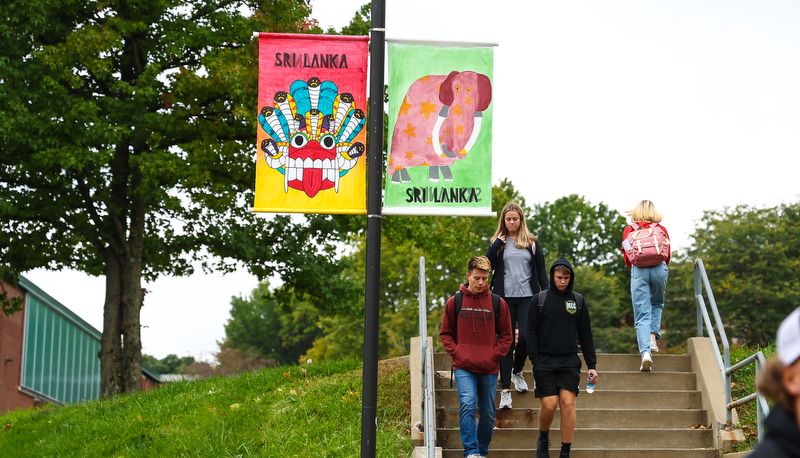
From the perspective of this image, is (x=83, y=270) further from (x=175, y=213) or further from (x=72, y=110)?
(x=72, y=110)

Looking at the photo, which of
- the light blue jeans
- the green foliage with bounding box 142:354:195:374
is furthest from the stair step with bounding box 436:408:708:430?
the green foliage with bounding box 142:354:195:374

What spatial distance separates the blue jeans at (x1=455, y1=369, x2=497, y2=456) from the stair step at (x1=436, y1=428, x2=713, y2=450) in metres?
1.01

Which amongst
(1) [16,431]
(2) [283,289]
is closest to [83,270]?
(2) [283,289]

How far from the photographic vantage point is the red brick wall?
3040 cm

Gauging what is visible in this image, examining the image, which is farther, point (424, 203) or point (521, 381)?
point (521, 381)

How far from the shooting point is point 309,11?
16.4m

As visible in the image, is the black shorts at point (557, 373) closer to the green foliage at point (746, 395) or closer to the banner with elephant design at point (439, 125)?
the banner with elephant design at point (439, 125)

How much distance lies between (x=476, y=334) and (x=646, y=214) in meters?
3.11

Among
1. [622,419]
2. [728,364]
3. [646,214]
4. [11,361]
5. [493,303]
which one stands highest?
[646,214]

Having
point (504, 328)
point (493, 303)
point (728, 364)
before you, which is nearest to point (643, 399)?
point (728, 364)

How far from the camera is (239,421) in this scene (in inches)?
365

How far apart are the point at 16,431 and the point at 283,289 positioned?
7.30 m

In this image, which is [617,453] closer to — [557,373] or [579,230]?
[557,373]

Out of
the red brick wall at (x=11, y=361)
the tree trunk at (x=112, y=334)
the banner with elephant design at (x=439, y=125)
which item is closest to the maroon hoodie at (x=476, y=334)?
the banner with elephant design at (x=439, y=125)
